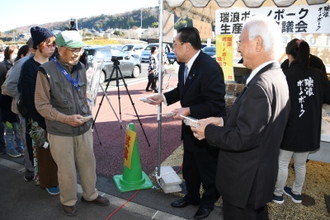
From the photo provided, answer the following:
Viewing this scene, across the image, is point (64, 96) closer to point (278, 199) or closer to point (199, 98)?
point (199, 98)

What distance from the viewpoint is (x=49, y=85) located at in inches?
102

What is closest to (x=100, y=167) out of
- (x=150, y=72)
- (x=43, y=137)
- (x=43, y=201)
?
(x=43, y=201)

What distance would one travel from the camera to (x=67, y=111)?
2711mm

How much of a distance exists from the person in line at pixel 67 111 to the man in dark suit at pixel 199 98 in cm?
102

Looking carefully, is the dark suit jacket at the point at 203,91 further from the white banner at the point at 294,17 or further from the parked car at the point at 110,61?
the parked car at the point at 110,61

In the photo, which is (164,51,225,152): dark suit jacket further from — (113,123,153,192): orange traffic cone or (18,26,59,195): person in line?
(18,26,59,195): person in line

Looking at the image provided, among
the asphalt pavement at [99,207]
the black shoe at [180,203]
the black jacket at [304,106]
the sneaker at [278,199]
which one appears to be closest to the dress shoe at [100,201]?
the asphalt pavement at [99,207]

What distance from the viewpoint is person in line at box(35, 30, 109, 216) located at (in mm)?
2584

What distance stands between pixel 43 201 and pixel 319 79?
3.49 m

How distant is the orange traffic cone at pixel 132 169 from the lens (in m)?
3.48

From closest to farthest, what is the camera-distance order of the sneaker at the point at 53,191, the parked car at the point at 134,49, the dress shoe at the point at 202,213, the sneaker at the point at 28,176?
the dress shoe at the point at 202,213
the sneaker at the point at 53,191
the sneaker at the point at 28,176
the parked car at the point at 134,49

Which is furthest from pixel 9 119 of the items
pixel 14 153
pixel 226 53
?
pixel 226 53

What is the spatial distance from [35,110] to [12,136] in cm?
208

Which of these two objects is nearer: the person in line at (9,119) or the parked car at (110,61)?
the person in line at (9,119)
